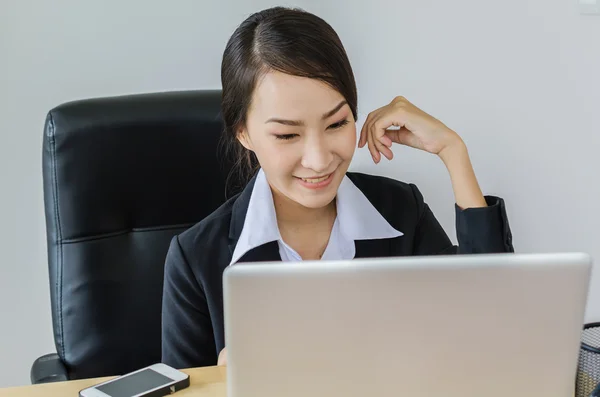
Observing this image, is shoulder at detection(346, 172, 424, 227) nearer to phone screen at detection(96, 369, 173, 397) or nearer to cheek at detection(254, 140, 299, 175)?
cheek at detection(254, 140, 299, 175)

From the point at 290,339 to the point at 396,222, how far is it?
0.77 m

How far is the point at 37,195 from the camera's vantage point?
1.98 metres

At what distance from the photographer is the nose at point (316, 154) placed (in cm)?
122

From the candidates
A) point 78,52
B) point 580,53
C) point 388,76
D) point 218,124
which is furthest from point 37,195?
point 580,53

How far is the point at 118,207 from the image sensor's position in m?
1.47

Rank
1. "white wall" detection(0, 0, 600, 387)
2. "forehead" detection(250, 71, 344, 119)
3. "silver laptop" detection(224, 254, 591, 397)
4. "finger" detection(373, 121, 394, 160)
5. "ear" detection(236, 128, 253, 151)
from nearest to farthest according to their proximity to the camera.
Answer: "silver laptop" detection(224, 254, 591, 397)
"forehead" detection(250, 71, 344, 119)
"ear" detection(236, 128, 253, 151)
"finger" detection(373, 121, 394, 160)
"white wall" detection(0, 0, 600, 387)

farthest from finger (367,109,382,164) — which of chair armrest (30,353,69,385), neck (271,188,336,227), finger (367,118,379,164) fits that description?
chair armrest (30,353,69,385)

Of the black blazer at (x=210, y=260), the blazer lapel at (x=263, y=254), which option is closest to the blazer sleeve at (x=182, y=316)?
the black blazer at (x=210, y=260)

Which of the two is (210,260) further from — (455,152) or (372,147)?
(455,152)

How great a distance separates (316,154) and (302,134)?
Result: 1.6 inches

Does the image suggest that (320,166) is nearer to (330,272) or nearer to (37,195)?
(330,272)

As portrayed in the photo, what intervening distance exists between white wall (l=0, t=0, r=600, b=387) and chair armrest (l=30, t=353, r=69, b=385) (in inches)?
23.2

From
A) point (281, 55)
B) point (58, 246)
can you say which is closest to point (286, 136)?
point (281, 55)

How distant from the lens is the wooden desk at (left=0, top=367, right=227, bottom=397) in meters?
1.11
